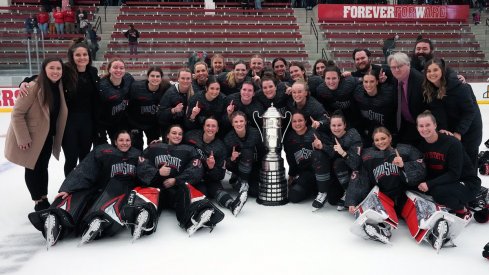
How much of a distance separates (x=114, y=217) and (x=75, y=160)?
41.0 inches

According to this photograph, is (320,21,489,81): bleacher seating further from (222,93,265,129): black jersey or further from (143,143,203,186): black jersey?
(143,143,203,186): black jersey

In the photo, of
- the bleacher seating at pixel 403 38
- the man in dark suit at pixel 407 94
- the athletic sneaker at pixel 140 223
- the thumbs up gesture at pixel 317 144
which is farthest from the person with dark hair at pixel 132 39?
the athletic sneaker at pixel 140 223

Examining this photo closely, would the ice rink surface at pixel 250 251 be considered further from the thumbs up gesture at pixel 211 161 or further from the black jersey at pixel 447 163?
the thumbs up gesture at pixel 211 161

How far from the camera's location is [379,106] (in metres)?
3.79

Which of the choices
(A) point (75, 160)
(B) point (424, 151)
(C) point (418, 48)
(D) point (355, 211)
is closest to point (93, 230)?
(A) point (75, 160)

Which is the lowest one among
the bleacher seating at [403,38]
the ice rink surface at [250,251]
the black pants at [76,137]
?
the ice rink surface at [250,251]

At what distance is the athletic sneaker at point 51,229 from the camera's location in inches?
111

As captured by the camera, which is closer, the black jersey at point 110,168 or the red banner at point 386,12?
the black jersey at point 110,168

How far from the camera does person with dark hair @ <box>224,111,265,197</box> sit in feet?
12.6

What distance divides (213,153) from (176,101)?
67 centimetres

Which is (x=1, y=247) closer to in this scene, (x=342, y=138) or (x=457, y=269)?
(x=342, y=138)

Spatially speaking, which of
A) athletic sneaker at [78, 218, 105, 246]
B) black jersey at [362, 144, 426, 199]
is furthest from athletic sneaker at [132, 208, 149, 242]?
black jersey at [362, 144, 426, 199]

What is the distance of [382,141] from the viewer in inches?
129

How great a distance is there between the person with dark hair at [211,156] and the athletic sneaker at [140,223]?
0.83 meters
